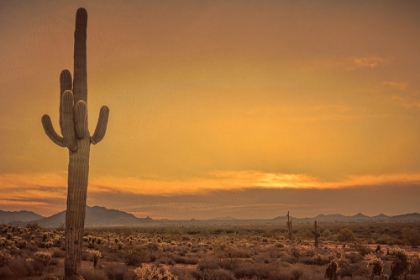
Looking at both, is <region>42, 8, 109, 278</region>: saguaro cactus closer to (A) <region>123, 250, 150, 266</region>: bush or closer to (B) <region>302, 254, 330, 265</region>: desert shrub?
(A) <region>123, 250, 150, 266</region>: bush

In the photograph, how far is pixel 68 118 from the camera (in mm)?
15703

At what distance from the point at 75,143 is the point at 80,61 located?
11.6 ft

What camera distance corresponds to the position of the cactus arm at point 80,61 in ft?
54.3

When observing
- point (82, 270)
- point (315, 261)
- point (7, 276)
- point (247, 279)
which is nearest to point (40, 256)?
point (7, 276)

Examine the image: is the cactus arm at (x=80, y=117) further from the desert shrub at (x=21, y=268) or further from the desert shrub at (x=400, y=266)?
the desert shrub at (x=400, y=266)

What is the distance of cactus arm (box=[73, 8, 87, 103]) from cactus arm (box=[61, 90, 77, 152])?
0.81 m

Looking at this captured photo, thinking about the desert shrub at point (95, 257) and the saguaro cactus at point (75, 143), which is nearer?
the saguaro cactus at point (75, 143)

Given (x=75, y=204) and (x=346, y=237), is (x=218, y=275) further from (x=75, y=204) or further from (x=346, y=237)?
(x=346, y=237)

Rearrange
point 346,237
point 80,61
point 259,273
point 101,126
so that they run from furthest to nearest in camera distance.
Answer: point 346,237 < point 259,273 < point 101,126 < point 80,61

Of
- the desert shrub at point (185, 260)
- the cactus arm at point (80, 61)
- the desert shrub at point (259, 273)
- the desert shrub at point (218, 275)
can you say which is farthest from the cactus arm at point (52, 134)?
the desert shrub at point (185, 260)

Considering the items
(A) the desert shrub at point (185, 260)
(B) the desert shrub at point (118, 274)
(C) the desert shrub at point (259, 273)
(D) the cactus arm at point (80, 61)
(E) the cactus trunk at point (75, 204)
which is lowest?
(A) the desert shrub at point (185, 260)

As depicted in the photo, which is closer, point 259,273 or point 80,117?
point 80,117

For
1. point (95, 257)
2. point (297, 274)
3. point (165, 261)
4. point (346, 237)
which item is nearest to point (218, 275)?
point (297, 274)

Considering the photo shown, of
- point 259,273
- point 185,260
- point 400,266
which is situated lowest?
point 185,260
